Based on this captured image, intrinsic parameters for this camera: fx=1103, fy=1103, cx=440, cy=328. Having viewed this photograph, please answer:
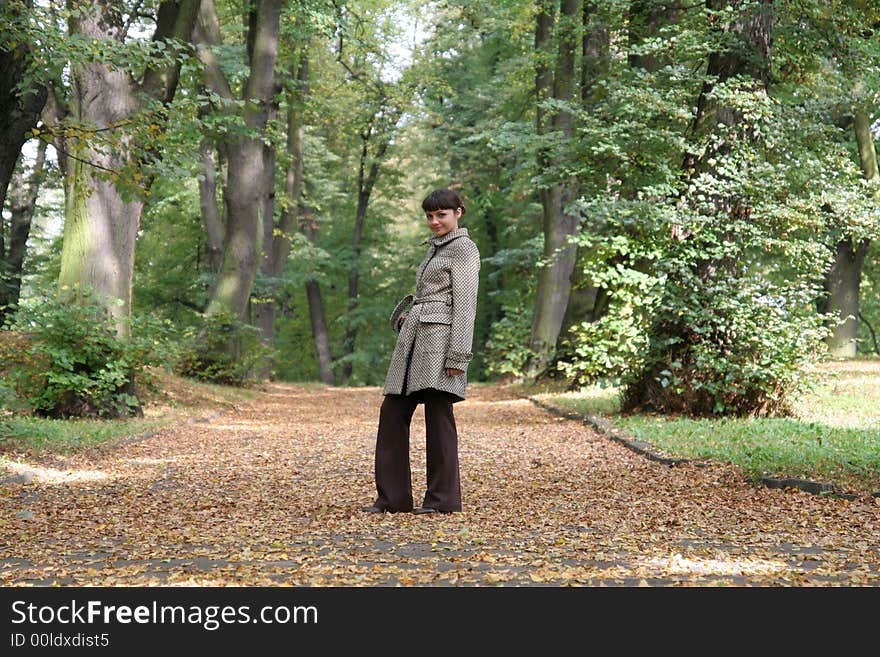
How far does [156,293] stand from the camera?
3528 cm

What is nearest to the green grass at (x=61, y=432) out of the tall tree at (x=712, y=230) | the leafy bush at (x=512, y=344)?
the tall tree at (x=712, y=230)

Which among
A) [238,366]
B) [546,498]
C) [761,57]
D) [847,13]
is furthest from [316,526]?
[238,366]

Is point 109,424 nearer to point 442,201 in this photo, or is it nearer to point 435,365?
point 435,365

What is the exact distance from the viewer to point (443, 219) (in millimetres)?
6902

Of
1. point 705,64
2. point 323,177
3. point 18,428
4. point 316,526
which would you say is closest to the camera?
point 316,526

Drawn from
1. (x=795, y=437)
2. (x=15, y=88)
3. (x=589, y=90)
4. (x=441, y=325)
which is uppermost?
(x=589, y=90)

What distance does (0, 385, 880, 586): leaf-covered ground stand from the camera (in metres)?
5.04

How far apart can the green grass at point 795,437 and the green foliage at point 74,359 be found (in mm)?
6076

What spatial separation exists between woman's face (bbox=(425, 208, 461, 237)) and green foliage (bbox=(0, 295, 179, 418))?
297 inches

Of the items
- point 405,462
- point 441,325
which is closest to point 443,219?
point 441,325

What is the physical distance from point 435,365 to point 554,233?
749 inches
